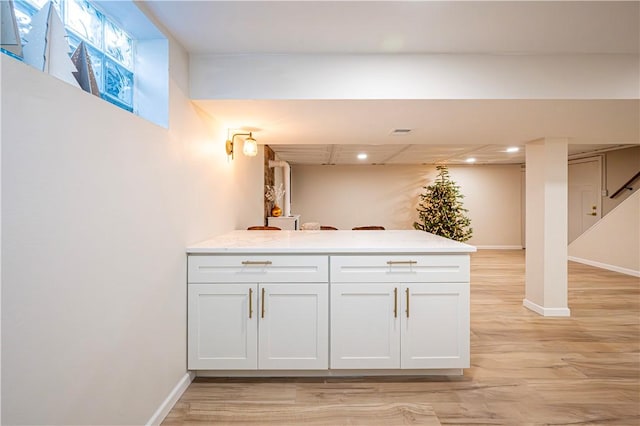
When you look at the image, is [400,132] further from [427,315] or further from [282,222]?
[282,222]

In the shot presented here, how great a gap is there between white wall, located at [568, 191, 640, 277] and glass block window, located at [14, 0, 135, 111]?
7.31m

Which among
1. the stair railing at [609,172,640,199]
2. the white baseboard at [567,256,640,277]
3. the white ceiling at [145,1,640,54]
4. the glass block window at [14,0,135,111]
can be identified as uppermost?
the white ceiling at [145,1,640,54]

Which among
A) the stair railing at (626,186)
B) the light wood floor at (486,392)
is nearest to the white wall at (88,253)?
the light wood floor at (486,392)

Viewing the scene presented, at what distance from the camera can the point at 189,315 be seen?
84.1 inches

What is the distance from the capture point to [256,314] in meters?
2.14

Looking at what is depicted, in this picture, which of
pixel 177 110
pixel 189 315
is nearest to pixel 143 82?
pixel 177 110

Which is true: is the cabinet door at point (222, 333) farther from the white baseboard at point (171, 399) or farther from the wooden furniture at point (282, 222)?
the wooden furniture at point (282, 222)

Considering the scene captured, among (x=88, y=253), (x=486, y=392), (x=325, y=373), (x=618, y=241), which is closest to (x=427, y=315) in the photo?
(x=486, y=392)

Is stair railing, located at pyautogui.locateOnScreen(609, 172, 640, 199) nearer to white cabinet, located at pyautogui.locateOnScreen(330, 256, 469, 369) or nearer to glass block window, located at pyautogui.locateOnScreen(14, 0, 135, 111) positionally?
white cabinet, located at pyautogui.locateOnScreen(330, 256, 469, 369)

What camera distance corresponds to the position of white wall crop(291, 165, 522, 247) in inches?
332

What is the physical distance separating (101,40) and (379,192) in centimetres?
736

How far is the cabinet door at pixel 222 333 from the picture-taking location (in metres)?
2.14

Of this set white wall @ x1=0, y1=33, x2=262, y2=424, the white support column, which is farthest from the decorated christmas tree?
white wall @ x1=0, y1=33, x2=262, y2=424

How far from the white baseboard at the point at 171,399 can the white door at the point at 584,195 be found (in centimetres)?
810
